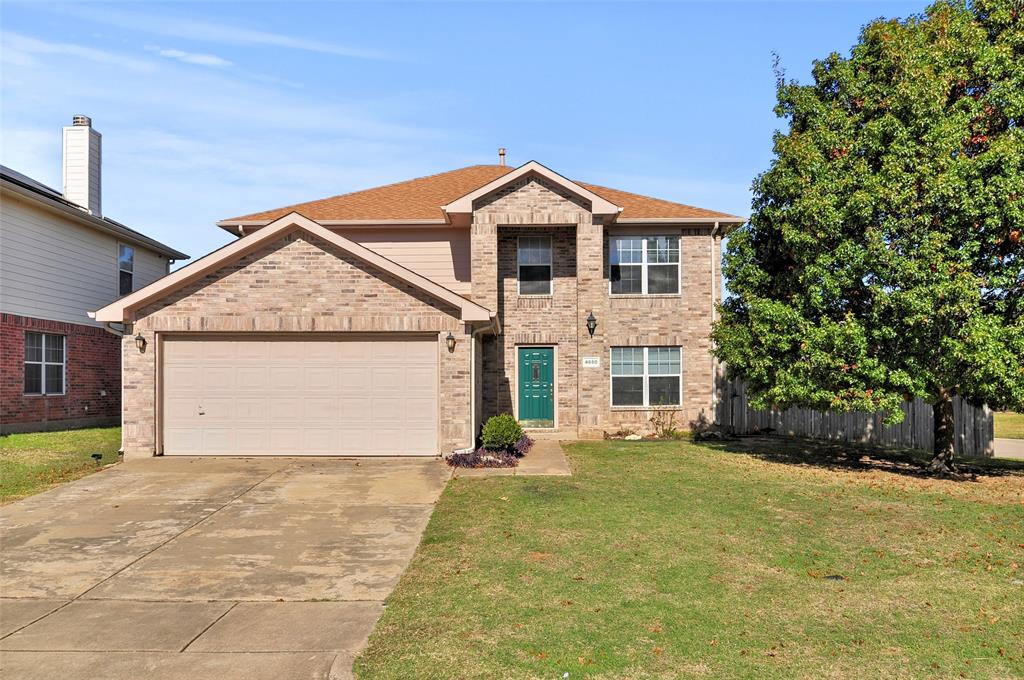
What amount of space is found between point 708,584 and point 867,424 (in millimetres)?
14015

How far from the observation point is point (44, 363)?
709 inches

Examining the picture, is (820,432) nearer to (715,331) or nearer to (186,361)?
(715,331)

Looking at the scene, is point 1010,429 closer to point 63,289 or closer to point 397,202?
point 397,202

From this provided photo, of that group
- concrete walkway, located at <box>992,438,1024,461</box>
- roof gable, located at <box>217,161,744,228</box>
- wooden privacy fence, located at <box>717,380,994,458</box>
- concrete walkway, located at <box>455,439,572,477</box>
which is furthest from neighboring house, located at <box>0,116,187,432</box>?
concrete walkway, located at <box>992,438,1024,461</box>

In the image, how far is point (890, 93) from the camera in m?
12.4

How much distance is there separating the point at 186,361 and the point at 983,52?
1640cm

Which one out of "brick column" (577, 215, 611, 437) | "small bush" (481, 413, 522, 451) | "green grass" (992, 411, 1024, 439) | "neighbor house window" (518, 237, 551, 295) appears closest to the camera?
"small bush" (481, 413, 522, 451)

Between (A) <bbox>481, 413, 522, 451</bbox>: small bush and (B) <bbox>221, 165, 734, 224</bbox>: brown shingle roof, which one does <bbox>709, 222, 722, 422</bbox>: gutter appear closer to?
(B) <bbox>221, 165, 734, 224</bbox>: brown shingle roof

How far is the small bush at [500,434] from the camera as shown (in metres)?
13.5

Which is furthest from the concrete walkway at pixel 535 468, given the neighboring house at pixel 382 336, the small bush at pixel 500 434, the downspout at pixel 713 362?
the downspout at pixel 713 362

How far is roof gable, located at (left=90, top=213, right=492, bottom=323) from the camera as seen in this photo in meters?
13.6

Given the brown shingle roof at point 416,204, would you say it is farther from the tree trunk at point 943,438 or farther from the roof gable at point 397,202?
the tree trunk at point 943,438

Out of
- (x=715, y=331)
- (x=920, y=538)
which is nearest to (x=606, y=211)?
(x=715, y=331)

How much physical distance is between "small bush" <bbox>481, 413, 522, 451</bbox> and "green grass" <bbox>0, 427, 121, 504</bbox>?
24.4 feet
